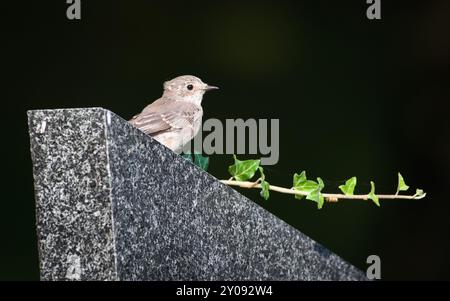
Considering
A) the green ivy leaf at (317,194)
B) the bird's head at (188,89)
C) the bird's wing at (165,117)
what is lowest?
the green ivy leaf at (317,194)

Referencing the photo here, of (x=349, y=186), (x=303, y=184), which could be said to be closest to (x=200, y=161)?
(x=303, y=184)

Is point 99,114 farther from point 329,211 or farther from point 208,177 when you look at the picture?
point 329,211

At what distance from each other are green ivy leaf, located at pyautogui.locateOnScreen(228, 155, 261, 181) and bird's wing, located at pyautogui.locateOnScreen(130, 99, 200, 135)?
73 centimetres

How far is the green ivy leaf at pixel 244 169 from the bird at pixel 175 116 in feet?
2.18

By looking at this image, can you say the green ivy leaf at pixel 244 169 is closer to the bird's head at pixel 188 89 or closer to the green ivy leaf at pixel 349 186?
the green ivy leaf at pixel 349 186

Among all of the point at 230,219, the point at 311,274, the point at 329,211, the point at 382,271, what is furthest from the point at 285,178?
the point at 230,219

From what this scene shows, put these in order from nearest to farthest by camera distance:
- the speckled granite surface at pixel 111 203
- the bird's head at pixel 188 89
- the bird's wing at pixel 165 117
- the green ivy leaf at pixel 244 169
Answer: the speckled granite surface at pixel 111 203 → the green ivy leaf at pixel 244 169 → the bird's wing at pixel 165 117 → the bird's head at pixel 188 89

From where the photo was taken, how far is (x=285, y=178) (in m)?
5.68

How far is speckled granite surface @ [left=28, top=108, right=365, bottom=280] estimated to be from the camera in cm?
228

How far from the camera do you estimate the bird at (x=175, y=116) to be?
3873 millimetres

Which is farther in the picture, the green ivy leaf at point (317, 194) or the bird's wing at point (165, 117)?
the bird's wing at point (165, 117)

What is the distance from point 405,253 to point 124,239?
4.19 m

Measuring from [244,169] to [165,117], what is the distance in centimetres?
85

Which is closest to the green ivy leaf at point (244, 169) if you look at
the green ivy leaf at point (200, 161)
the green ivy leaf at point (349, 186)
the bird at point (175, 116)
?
the green ivy leaf at point (200, 161)
